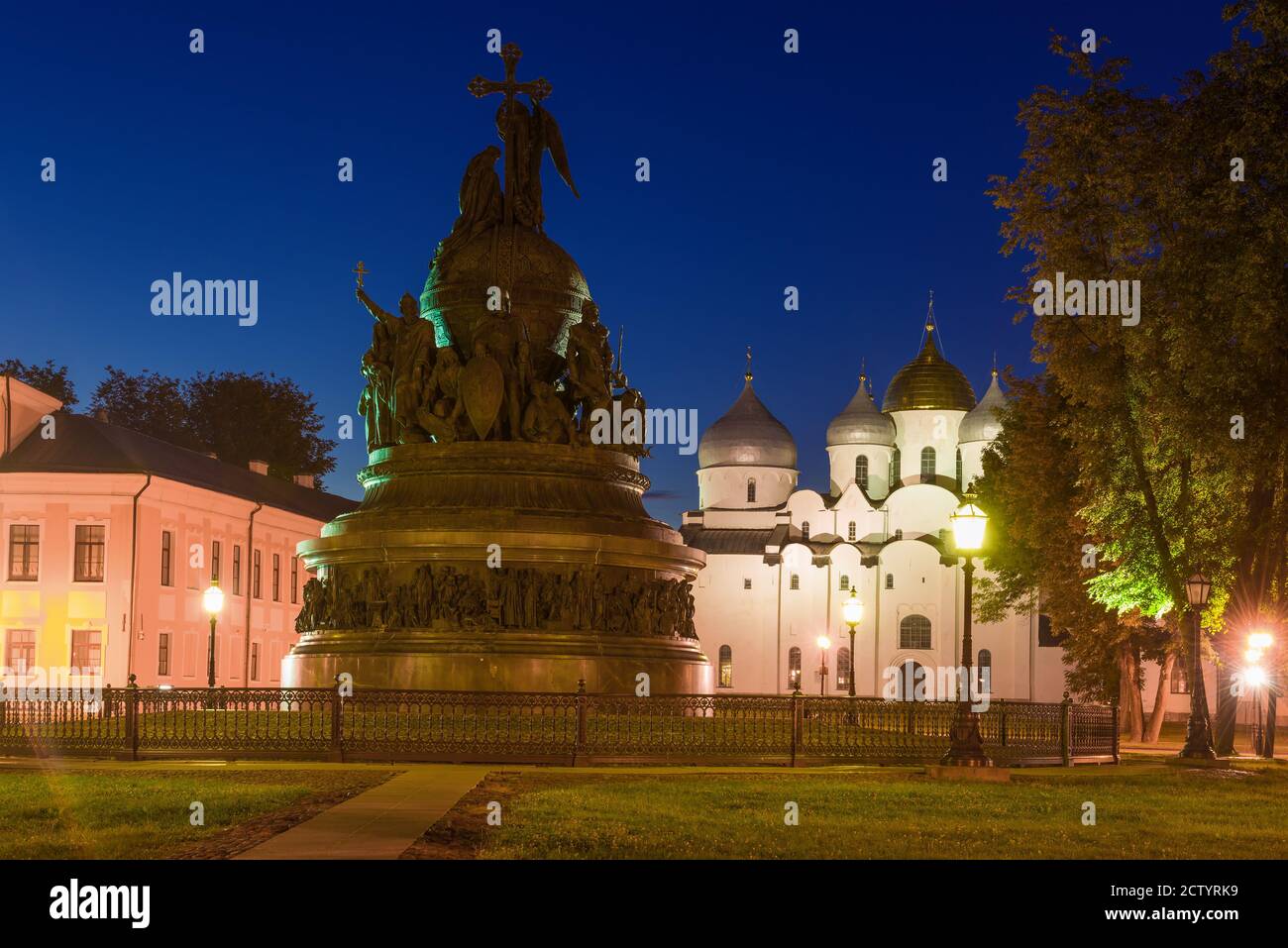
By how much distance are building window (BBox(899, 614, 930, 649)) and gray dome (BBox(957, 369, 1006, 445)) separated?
11632 millimetres

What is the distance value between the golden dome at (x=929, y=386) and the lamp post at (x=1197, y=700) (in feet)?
245

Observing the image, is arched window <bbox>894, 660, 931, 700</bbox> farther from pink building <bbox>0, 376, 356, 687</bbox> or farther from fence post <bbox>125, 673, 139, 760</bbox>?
fence post <bbox>125, 673, 139, 760</bbox>

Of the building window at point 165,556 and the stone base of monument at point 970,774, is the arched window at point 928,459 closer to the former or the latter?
the building window at point 165,556

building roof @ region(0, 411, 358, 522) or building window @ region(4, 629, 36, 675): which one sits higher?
building roof @ region(0, 411, 358, 522)

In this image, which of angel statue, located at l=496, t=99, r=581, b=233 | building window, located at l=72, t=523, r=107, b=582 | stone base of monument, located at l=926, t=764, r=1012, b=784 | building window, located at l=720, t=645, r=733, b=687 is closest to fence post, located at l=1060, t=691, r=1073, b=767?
stone base of monument, located at l=926, t=764, r=1012, b=784

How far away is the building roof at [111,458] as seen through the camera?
52.6 m

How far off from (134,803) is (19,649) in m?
38.0

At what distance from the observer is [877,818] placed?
52.6 ft

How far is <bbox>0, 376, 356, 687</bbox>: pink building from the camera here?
51688 millimetres

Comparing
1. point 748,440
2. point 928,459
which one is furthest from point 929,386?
point 748,440

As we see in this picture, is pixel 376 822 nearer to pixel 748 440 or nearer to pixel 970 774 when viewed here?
pixel 970 774

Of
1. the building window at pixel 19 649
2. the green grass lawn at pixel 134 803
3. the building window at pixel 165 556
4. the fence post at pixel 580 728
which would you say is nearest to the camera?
the green grass lawn at pixel 134 803

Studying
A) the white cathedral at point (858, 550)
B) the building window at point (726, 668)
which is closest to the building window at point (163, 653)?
the white cathedral at point (858, 550)

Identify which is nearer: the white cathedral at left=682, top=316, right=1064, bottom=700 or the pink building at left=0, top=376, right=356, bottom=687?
the pink building at left=0, top=376, right=356, bottom=687
